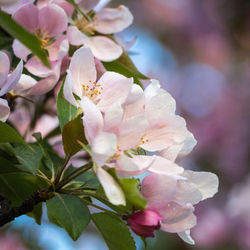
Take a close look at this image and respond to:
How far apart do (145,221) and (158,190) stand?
0.05 metres

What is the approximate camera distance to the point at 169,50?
5125 mm

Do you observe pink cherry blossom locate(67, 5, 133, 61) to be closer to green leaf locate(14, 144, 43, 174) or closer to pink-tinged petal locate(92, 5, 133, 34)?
pink-tinged petal locate(92, 5, 133, 34)

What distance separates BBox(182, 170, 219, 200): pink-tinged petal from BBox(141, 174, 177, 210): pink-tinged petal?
9 centimetres

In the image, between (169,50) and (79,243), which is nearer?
(79,243)

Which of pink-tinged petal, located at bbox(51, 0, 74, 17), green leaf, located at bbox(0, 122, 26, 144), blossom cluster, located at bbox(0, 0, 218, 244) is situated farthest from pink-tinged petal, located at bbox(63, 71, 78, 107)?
pink-tinged petal, located at bbox(51, 0, 74, 17)

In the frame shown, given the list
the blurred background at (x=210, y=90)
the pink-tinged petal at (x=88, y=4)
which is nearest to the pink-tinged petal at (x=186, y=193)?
the pink-tinged petal at (x=88, y=4)

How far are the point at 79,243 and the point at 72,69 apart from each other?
230 centimetres

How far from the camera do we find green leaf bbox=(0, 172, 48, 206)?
3.36 feet

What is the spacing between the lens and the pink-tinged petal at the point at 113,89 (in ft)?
2.92

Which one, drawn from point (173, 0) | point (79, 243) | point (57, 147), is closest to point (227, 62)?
point (173, 0)

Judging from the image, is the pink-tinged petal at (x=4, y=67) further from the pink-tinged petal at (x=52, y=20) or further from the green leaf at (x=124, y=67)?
the green leaf at (x=124, y=67)

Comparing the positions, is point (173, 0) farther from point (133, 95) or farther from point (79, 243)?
point (133, 95)

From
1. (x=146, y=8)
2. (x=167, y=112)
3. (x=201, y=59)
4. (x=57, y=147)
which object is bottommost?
(x=201, y=59)

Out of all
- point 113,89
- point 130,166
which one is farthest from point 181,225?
point 113,89
